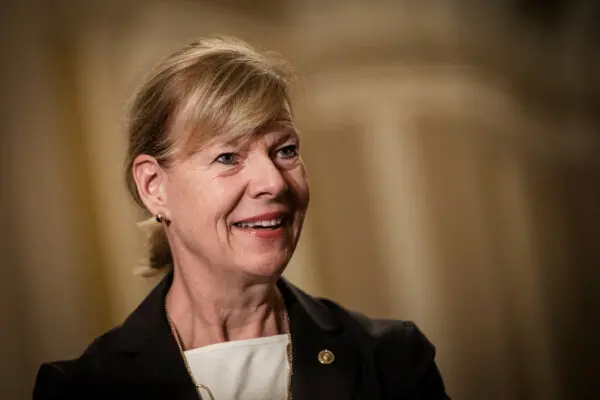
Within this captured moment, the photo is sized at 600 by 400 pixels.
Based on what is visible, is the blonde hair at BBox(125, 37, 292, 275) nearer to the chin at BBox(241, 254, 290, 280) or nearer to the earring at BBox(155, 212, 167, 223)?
the earring at BBox(155, 212, 167, 223)

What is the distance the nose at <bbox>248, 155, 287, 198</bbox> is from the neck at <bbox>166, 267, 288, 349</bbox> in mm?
201

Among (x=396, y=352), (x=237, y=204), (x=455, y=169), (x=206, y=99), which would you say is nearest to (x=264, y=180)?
(x=237, y=204)

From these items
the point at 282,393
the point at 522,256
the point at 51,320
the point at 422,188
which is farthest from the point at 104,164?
the point at 522,256

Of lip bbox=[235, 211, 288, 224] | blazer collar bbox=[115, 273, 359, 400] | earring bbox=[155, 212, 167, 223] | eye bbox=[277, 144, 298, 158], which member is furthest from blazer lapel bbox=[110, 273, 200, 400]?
eye bbox=[277, 144, 298, 158]

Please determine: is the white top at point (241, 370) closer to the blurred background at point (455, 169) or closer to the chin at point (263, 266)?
the chin at point (263, 266)

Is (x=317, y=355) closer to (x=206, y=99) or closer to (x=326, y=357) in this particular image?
(x=326, y=357)

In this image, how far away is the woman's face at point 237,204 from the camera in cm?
138

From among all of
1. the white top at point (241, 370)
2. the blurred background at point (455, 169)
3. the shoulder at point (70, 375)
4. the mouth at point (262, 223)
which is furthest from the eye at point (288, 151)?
the blurred background at point (455, 169)

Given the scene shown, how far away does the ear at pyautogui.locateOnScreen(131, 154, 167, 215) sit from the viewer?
1.47m

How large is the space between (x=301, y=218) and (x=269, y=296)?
0.20m

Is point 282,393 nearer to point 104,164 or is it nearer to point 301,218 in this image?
point 301,218

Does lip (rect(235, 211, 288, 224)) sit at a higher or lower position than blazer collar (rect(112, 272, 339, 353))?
higher

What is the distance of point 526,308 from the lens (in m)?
2.31

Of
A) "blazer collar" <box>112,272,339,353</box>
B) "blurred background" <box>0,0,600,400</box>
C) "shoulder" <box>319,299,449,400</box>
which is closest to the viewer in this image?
"blazer collar" <box>112,272,339,353</box>
